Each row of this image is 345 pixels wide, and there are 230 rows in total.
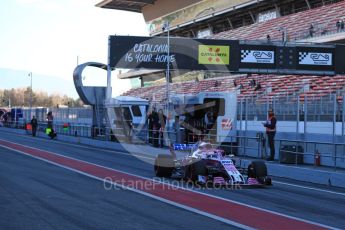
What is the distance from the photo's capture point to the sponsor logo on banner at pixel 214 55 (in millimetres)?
29672

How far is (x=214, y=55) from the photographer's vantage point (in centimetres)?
2969

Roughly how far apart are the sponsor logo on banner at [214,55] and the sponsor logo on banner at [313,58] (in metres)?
4.14

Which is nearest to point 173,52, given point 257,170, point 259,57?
point 259,57

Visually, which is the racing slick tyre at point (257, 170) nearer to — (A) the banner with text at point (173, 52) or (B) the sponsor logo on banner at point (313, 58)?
(A) the banner with text at point (173, 52)

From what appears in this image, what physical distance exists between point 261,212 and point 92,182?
491 centimetres

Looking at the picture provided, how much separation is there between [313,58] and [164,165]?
18167 millimetres

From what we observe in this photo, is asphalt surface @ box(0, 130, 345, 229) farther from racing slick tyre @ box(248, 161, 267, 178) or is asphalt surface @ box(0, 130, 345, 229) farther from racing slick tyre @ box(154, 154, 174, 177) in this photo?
racing slick tyre @ box(154, 154, 174, 177)

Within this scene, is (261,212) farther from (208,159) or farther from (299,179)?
(299,179)

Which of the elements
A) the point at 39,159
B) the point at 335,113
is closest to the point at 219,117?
the point at 335,113

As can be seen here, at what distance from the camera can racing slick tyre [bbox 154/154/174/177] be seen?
46.2ft

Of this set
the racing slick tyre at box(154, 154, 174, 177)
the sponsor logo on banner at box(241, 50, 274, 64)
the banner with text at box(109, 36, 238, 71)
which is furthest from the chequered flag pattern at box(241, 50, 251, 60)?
the racing slick tyre at box(154, 154, 174, 177)

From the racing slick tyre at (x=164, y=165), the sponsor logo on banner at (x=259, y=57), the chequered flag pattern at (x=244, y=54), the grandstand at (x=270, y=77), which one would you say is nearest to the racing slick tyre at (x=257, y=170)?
the racing slick tyre at (x=164, y=165)

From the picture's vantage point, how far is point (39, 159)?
62.5ft

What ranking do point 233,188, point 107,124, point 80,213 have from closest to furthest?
point 80,213 → point 233,188 → point 107,124
